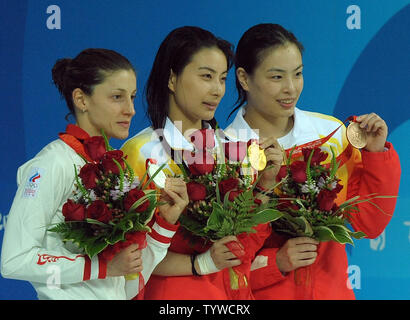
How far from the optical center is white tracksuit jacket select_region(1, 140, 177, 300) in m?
2.29

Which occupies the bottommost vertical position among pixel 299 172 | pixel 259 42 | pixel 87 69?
pixel 299 172

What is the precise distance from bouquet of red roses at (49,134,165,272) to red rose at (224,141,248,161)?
316 mm

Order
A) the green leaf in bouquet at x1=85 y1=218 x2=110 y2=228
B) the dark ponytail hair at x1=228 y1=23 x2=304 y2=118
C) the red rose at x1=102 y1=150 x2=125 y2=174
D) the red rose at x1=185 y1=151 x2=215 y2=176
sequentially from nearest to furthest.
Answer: the green leaf in bouquet at x1=85 y1=218 x2=110 y2=228 < the red rose at x1=102 y1=150 x2=125 y2=174 < the red rose at x1=185 y1=151 x2=215 y2=176 < the dark ponytail hair at x1=228 y1=23 x2=304 y2=118

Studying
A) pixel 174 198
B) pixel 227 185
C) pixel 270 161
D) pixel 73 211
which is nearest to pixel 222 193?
pixel 227 185

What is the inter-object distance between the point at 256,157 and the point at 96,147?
592 mm

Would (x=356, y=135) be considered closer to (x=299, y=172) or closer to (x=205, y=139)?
(x=299, y=172)

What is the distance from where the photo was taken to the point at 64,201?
2.41m

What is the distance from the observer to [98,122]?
2.58m

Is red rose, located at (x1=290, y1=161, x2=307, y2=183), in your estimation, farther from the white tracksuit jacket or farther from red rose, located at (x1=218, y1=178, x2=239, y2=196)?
the white tracksuit jacket

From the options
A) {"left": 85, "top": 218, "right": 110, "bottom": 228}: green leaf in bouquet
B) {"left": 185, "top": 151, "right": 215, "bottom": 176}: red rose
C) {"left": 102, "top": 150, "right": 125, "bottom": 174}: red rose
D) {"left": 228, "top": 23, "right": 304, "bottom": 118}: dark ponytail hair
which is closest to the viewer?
{"left": 85, "top": 218, "right": 110, "bottom": 228}: green leaf in bouquet

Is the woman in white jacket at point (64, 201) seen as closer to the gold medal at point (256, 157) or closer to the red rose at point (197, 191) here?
the red rose at point (197, 191)

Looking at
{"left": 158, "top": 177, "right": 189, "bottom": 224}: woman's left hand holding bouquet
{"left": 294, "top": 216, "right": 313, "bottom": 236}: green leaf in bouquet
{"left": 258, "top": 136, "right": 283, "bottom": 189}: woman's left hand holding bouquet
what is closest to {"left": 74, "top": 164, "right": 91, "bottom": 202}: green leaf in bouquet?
{"left": 158, "top": 177, "right": 189, "bottom": 224}: woman's left hand holding bouquet

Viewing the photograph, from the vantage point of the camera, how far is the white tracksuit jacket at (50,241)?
2287 mm
